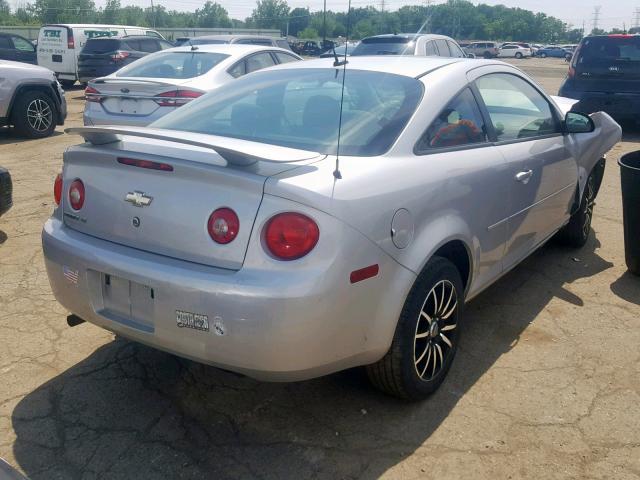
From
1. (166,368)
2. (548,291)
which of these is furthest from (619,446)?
(166,368)

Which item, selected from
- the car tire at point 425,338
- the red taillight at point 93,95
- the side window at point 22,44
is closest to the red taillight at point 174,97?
the red taillight at point 93,95

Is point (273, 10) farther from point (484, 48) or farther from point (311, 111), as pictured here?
point (484, 48)

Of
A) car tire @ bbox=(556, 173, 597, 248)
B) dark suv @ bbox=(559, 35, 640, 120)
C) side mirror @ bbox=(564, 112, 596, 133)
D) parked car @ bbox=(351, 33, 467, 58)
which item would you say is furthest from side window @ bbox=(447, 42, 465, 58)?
side mirror @ bbox=(564, 112, 596, 133)

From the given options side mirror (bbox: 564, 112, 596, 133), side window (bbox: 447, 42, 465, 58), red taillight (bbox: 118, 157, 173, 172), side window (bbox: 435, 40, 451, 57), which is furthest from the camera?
side window (bbox: 447, 42, 465, 58)

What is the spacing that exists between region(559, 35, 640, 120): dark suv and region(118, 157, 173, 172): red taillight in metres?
9.91

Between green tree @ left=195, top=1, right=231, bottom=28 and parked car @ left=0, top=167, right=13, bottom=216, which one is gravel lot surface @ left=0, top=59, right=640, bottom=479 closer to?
parked car @ left=0, top=167, right=13, bottom=216

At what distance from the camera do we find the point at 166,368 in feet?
11.2

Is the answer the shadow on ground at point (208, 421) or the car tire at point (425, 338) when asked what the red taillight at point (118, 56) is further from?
the car tire at point (425, 338)

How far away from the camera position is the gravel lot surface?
8.80 feet

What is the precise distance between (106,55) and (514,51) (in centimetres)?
5042

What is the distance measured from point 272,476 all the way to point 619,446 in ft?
4.98

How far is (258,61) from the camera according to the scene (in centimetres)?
913

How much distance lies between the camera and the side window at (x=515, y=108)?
3785 millimetres

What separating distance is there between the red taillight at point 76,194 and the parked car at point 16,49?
1621 cm
